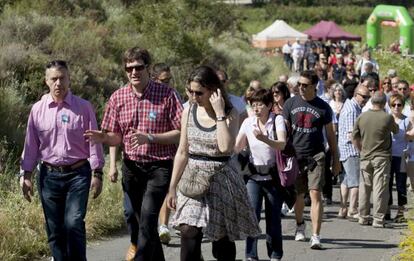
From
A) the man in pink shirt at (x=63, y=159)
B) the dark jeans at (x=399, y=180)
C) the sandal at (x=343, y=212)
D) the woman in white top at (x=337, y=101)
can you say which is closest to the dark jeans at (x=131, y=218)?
the man in pink shirt at (x=63, y=159)

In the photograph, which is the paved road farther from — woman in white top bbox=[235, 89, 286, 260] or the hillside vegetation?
woman in white top bbox=[235, 89, 286, 260]

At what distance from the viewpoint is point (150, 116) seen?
8.23 metres

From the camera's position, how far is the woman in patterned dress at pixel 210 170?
7305mm

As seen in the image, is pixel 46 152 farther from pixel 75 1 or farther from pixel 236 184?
pixel 75 1

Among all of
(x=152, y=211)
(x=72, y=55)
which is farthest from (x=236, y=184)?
(x=72, y=55)

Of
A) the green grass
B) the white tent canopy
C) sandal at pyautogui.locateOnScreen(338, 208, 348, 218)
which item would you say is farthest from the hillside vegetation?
the white tent canopy

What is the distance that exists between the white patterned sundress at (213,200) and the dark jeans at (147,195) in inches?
23.9

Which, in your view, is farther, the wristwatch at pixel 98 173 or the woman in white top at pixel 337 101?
the woman in white top at pixel 337 101

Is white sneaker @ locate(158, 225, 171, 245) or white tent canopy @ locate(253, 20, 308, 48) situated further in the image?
white tent canopy @ locate(253, 20, 308, 48)

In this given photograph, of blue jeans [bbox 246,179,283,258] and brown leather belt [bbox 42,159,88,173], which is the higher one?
brown leather belt [bbox 42,159,88,173]

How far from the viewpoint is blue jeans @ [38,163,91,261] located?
25.7 feet

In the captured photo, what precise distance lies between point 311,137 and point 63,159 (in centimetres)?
347

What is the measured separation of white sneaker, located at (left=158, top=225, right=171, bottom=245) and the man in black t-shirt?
1.53 m

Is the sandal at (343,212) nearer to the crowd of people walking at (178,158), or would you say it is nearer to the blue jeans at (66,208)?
the crowd of people walking at (178,158)
